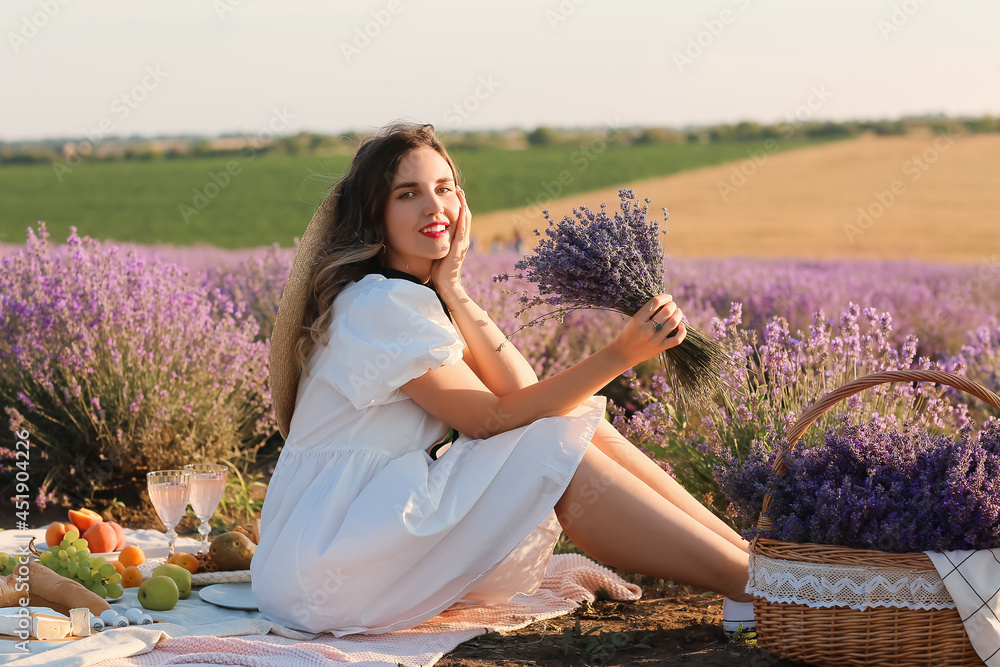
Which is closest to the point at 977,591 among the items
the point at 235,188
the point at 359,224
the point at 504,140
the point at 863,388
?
the point at 863,388

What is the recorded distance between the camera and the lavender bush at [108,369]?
3.89m

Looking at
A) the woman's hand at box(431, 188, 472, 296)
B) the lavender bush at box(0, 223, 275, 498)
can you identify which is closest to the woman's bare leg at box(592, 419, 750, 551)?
the woman's hand at box(431, 188, 472, 296)

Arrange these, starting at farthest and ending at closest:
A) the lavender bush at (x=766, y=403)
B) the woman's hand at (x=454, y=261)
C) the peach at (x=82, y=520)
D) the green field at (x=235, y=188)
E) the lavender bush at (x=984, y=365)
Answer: the green field at (x=235, y=188), the lavender bush at (x=984, y=365), the peach at (x=82, y=520), the lavender bush at (x=766, y=403), the woman's hand at (x=454, y=261)

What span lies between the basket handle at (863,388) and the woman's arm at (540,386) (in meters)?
0.37

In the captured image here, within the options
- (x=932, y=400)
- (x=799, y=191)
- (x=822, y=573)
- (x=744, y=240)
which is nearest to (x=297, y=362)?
(x=822, y=573)

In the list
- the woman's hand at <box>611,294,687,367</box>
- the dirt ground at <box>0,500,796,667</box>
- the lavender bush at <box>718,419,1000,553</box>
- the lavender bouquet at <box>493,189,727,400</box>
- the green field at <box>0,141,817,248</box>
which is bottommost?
the dirt ground at <box>0,500,796,667</box>

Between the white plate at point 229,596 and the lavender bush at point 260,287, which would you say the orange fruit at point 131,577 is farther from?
the lavender bush at point 260,287

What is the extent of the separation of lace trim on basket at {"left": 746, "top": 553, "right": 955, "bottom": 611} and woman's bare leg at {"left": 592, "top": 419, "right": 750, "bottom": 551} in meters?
0.46

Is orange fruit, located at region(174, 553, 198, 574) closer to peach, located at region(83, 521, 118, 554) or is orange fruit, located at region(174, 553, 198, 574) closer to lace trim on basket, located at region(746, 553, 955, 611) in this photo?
peach, located at region(83, 521, 118, 554)

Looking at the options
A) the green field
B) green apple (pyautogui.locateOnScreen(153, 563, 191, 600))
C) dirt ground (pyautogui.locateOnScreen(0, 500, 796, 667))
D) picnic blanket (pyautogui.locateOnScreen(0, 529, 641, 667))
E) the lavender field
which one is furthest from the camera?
the green field

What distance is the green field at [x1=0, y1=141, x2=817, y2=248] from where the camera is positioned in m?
27.5

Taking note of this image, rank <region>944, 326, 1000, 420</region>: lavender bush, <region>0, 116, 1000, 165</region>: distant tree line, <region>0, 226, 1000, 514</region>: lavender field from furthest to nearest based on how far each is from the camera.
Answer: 1. <region>0, 116, 1000, 165</region>: distant tree line
2. <region>944, 326, 1000, 420</region>: lavender bush
3. <region>0, 226, 1000, 514</region>: lavender field

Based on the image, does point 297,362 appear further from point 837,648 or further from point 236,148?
point 236,148

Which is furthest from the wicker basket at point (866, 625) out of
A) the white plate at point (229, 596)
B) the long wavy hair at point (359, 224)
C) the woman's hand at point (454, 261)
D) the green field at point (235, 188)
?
the green field at point (235, 188)
